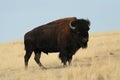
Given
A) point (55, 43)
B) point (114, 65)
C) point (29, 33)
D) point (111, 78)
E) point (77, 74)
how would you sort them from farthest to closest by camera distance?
1. point (29, 33)
2. point (55, 43)
3. point (114, 65)
4. point (77, 74)
5. point (111, 78)

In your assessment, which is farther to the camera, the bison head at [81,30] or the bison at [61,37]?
the bison at [61,37]

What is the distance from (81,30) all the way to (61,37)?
3.63ft

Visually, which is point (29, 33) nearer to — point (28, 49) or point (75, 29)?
point (28, 49)

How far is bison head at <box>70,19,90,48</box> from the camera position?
736 inches

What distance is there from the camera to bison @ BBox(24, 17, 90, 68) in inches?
749

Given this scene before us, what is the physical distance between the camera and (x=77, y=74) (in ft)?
39.7

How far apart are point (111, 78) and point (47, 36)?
31.4 ft

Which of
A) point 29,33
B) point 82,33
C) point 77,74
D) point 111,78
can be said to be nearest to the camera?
point 111,78

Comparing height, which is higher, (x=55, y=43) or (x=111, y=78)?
(x=111, y=78)

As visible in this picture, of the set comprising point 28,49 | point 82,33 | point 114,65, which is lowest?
point 28,49

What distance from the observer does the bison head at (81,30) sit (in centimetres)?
1870

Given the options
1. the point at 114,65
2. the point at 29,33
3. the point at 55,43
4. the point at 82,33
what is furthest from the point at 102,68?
the point at 29,33

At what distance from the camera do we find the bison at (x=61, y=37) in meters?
19.0

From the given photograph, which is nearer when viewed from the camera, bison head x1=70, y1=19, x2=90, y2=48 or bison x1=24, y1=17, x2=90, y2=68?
bison head x1=70, y1=19, x2=90, y2=48
